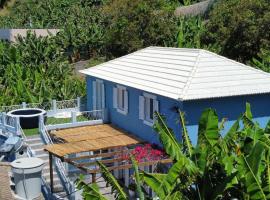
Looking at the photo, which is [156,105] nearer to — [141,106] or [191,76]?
[141,106]

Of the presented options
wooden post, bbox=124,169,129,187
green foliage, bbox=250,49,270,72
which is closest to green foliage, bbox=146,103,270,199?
wooden post, bbox=124,169,129,187

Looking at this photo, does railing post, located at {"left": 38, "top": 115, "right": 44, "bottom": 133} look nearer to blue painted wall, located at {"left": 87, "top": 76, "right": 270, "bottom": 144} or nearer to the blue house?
the blue house

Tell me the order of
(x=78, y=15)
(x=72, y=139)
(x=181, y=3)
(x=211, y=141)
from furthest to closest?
(x=181, y=3) < (x=78, y=15) < (x=72, y=139) < (x=211, y=141)

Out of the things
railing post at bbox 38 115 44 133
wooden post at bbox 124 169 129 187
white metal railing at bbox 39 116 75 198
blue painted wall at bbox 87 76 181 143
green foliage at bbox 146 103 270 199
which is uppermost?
green foliage at bbox 146 103 270 199

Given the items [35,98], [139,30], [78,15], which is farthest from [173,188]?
[78,15]

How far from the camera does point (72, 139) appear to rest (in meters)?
23.9

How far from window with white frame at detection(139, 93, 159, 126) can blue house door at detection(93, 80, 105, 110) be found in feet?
13.8

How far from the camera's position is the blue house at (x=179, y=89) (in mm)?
21031

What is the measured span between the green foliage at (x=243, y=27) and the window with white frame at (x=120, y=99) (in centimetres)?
1326

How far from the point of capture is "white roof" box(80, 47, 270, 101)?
21250 mm

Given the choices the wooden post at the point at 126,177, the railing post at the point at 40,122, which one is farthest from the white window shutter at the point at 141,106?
the railing post at the point at 40,122

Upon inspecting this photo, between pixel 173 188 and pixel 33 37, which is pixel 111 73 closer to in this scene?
pixel 173 188

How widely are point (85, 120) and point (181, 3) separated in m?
45.7

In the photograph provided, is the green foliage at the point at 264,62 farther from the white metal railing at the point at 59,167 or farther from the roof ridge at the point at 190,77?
the white metal railing at the point at 59,167
